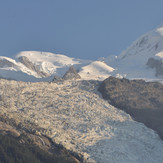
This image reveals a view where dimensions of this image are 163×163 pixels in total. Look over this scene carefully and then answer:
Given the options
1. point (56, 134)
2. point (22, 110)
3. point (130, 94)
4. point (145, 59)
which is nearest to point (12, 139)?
point (56, 134)

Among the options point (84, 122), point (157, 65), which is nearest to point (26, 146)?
point (84, 122)

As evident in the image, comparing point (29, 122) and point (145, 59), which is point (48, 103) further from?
point (145, 59)

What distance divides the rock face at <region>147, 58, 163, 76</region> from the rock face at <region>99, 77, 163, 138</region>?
4644 centimetres

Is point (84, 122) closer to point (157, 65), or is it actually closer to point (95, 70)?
point (157, 65)

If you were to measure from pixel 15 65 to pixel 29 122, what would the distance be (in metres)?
94.2

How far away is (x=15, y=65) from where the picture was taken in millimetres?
177875

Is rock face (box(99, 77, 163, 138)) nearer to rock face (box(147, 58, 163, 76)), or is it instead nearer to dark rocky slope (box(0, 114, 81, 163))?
dark rocky slope (box(0, 114, 81, 163))

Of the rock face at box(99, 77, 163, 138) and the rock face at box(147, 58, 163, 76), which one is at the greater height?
the rock face at box(147, 58, 163, 76)

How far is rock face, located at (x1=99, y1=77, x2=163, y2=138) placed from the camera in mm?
98438

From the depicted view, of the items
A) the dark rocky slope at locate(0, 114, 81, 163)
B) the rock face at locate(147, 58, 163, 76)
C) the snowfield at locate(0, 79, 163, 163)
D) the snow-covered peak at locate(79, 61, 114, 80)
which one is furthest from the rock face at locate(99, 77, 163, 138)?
the snow-covered peak at locate(79, 61, 114, 80)

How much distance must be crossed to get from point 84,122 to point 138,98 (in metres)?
20.5

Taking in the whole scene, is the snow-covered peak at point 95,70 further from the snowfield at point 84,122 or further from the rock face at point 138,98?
the snowfield at point 84,122

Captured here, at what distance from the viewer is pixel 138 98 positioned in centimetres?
10800

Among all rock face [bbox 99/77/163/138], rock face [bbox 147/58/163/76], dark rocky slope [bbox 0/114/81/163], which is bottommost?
dark rocky slope [bbox 0/114/81/163]
